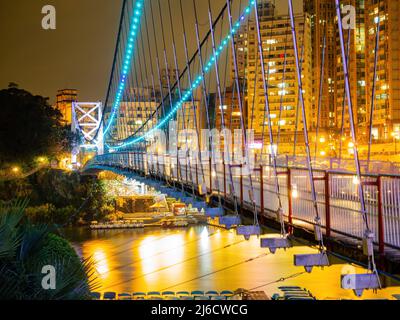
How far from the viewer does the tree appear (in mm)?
31609

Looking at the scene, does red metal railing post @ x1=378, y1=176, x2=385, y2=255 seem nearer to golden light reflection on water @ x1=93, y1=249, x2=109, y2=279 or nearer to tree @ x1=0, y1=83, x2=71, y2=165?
golden light reflection on water @ x1=93, y1=249, x2=109, y2=279

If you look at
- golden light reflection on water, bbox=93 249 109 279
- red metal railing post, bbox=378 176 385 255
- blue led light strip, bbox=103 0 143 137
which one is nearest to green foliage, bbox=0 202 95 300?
red metal railing post, bbox=378 176 385 255

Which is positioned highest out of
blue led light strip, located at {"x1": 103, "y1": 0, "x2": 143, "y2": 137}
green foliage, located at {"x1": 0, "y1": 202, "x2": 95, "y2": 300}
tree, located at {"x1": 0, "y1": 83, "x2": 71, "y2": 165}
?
blue led light strip, located at {"x1": 103, "y1": 0, "x2": 143, "y2": 137}

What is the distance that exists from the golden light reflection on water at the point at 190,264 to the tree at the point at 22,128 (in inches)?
200

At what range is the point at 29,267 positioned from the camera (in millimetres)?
5797

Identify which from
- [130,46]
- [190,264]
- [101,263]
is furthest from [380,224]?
[101,263]

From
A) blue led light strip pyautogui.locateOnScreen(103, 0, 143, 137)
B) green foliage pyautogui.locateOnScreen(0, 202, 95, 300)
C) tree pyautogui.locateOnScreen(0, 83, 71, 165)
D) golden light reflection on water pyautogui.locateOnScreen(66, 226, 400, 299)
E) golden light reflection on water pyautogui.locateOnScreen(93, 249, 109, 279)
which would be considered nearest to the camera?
green foliage pyautogui.locateOnScreen(0, 202, 95, 300)

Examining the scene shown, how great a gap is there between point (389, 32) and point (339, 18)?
57649 mm

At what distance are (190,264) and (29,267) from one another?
2381 centimetres

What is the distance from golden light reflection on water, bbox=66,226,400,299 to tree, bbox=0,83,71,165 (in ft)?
16.7

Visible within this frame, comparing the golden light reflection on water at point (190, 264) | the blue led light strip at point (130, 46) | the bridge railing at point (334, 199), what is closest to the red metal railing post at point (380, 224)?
the bridge railing at point (334, 199)

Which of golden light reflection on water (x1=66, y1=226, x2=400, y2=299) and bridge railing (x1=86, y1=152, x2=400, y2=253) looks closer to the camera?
bridge railing (x1=86, y1=152, x2=400, y2=253)

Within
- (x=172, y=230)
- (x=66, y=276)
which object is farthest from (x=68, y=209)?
(x=66, y=276)

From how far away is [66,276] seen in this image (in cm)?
498
